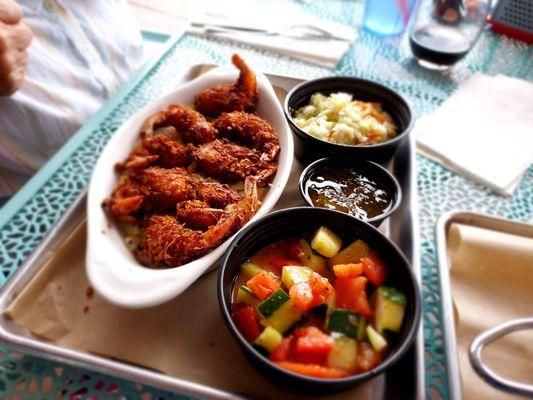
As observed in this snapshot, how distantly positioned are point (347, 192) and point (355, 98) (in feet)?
1.73

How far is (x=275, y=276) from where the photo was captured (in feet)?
3.20

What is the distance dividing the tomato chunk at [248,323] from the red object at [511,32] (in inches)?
88.4

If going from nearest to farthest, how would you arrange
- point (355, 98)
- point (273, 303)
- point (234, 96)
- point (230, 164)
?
1. point (273, 303)
2. point (230, 164)
3. point (234, 96)
4. point (355, 98)

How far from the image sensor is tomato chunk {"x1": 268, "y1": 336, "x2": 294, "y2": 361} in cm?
82

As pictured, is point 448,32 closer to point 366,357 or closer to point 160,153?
point 160,153

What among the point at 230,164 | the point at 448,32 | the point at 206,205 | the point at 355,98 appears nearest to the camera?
the point at 206,205

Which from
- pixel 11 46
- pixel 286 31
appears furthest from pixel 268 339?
pixel 286 31

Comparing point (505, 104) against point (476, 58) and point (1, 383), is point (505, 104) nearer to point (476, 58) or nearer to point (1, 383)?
point (476, 58)

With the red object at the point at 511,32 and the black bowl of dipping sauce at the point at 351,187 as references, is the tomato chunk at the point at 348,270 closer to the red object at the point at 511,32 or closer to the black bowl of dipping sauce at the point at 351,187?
the black bowl of dipping sauce at the point at 351,187

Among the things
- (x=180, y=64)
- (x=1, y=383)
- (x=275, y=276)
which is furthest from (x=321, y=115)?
(x=1, y=383)

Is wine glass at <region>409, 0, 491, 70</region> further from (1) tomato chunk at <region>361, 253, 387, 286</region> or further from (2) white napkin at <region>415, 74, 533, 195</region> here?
(1) tomato chunk at <region>361, 253, 387, 286</region>

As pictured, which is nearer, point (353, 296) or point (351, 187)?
point (353, 296)

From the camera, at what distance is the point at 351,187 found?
3.97 feet

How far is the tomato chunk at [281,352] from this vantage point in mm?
816
